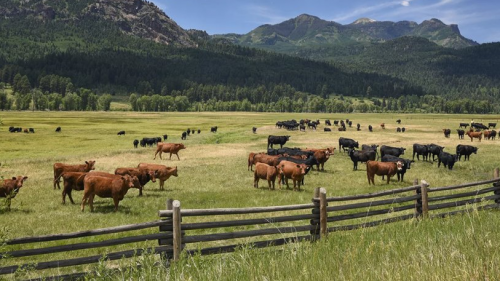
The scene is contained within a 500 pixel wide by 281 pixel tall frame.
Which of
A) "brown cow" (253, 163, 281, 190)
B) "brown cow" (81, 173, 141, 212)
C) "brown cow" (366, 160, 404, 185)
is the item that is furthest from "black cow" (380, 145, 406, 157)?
"brown cow" (81, 173, 141, 212)

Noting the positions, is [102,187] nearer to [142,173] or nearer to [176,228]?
[142,173]

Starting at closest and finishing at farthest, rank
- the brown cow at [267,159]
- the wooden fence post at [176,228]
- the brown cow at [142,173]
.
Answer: the wooden fence post at [176,228] → the brown cow at [142,173] → the brown cow at [267,159]

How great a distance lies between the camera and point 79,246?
312 inches

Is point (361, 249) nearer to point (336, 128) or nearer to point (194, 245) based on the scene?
point (194, 245)

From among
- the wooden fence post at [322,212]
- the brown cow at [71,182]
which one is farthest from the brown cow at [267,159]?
the wooden fence post at [322,212]

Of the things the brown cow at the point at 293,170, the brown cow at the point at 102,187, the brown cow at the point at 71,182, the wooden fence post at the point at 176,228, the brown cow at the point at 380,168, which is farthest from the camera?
the brown cow at the point at 380,168

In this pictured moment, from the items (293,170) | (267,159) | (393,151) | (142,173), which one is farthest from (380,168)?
(142,173)

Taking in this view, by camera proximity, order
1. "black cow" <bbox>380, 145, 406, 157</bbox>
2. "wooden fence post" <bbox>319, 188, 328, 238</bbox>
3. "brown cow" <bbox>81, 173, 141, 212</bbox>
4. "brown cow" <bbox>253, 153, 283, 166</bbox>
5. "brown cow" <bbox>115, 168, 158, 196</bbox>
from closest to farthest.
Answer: "wooden fence post" <bbox>319, 188, 328, 238</bbox> → "brown cow" <bbox>81, 173, 141, 212</bbox> → "brown cow" <bbox>115, 168, 158, 196</bbox> → "brown cow" <bbox>253, 153, 283, 166</bbox> → "black cow" <bbox>380, 145, 406, 157</bbox>

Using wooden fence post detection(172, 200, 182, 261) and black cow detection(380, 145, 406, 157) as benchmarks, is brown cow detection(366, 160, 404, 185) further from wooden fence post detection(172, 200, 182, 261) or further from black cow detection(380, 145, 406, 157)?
wooden fence post detection(172, 200, 182, 261)

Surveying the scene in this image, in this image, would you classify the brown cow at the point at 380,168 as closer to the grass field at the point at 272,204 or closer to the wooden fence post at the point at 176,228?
the grass field at the point at 272,204

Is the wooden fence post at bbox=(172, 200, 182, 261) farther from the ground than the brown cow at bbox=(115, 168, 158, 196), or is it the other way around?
the wooden fence post at bbox=(172, 200, 182, 261)

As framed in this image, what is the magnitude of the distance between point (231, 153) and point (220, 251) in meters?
29.8

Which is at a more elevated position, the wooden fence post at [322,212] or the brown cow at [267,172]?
the wooden fence post at [322,212]

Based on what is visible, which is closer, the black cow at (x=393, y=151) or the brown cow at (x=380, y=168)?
the brown cow at (x=380, y=168)
